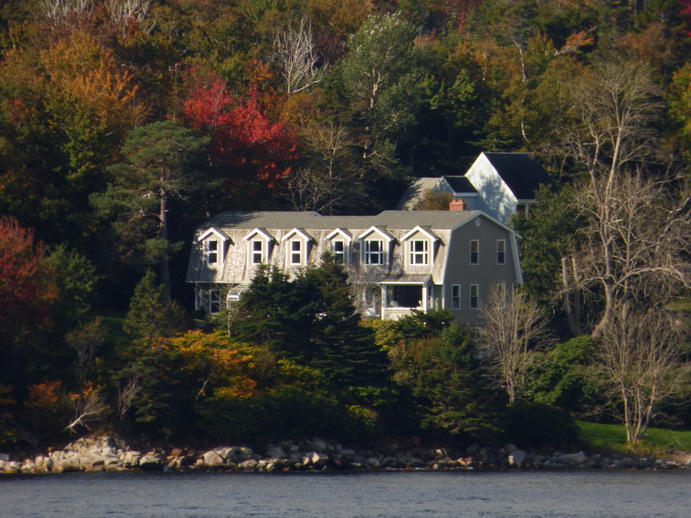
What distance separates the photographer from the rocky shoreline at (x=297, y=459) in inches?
2031

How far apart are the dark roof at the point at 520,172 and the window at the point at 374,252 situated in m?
15.7

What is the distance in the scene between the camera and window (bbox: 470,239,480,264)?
228 feet

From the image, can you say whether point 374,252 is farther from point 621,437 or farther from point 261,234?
point 621,437

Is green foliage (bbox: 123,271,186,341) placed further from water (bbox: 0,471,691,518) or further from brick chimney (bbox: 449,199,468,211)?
brick chimney (bbox: 449,199,468,211)

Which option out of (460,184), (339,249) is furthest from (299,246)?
(460,184)

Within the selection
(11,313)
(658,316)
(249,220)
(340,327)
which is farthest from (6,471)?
(658,316)

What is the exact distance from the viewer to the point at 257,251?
232 ft

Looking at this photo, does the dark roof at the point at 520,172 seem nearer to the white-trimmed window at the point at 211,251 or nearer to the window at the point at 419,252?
the window at the point at 419,252

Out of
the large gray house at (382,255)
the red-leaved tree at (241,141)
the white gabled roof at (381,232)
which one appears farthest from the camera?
the red-leaved tree at (241,141)

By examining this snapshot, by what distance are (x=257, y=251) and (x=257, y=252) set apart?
0.08 m

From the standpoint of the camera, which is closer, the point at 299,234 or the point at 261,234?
the point at 299,234

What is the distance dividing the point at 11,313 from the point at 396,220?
23564 millimetres

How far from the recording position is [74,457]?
51562 mm

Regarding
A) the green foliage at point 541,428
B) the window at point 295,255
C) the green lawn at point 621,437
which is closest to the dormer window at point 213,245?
the window at point 295,255
